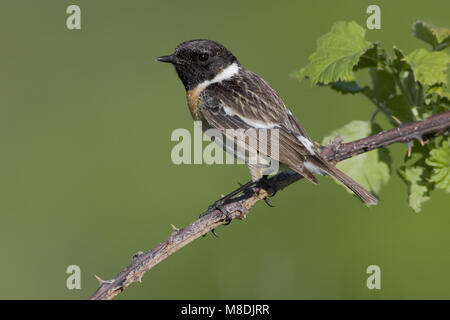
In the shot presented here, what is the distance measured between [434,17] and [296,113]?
78.9 inches

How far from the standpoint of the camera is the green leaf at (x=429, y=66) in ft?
10.8

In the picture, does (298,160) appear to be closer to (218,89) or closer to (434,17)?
(218,89)

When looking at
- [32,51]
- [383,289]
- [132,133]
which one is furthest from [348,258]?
[32,51]

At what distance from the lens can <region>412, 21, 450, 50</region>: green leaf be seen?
139 inches

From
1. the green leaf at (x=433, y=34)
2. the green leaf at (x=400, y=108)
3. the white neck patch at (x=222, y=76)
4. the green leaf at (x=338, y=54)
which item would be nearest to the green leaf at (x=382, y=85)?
the green leaf at (x=400, y=108)

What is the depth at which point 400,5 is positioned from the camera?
25.3 ft

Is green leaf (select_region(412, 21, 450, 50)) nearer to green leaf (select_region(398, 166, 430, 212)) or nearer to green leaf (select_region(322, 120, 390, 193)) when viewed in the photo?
green leaf (select_region(322, 120, 390, 193))

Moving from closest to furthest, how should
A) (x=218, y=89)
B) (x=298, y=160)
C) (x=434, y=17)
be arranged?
1. (x=298, y=160)
2. (x=218, y=89)
3. (x=434, y=17)

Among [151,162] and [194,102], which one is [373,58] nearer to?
[194,102]

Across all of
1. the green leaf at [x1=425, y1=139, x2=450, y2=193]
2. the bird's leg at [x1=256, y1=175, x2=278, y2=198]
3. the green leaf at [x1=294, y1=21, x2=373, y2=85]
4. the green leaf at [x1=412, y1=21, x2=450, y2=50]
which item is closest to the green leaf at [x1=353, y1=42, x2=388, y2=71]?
the green leaf at [x1=294, y1=21, x2=373, y2=85]

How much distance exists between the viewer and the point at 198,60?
4871mm

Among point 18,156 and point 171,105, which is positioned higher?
point 171,105

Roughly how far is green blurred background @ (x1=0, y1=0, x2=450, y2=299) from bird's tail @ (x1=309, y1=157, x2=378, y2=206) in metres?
1.77

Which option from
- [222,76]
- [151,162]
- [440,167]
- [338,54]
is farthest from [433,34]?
[151,162]
